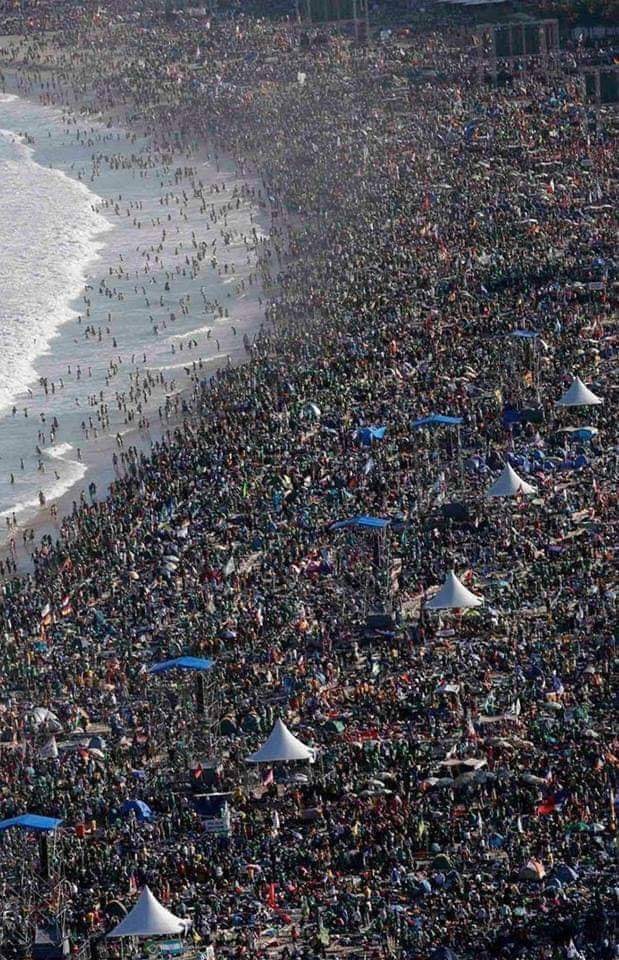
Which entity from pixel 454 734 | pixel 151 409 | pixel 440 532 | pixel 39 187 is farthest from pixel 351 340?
pixel 39 187

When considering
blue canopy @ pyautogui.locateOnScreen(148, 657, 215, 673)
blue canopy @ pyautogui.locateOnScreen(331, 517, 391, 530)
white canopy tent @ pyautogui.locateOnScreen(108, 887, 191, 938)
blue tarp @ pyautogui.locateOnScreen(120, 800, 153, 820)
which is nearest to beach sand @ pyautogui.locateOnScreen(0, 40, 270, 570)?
blue canopy @ pyautogui.locateOnScreen(331, 517, 391, 530)

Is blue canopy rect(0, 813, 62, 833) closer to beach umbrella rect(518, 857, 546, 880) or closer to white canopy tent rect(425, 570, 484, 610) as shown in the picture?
beach umbrella rect(518, 857, 546, 880)

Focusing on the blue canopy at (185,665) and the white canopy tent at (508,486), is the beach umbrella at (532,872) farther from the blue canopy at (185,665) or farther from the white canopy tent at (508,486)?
the white canopy tent at (508,486)

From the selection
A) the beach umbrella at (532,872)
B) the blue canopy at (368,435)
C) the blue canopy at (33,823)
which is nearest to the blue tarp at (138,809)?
the blue canopy at (33,823)

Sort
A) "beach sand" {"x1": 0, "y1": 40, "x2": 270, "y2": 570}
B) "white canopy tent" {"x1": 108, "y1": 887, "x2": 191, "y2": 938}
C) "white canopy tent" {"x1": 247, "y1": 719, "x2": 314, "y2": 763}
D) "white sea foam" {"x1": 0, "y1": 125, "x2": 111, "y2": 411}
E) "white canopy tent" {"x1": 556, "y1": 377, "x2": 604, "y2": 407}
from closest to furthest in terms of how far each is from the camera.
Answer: "white canopy tent" {"x1": 108, "y1": 887, "x2": 191, "y2": 938} < "white canopy tent" {"x1": 247, "y1": 719, "x2": 314, "y2": 763} < "white canopy tent" {"x1": 556, "y1": 377, "x2": 604, "y2": 407} < "beach sand" {"x1": 0, "y1": 40, "x2": 270, "y2": 570} < "white sea foam" {"x1": 0, "y1": 125, "x2": 111, "y2": 411}

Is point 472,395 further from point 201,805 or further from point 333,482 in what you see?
point 201,805

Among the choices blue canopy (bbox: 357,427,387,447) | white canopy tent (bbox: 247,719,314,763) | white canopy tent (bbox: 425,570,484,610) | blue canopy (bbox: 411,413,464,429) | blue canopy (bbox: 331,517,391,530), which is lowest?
white canopy tent (bbox: 247,719,314,763)
